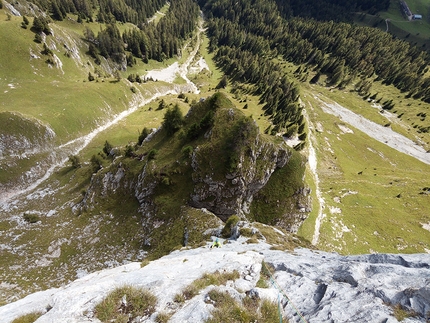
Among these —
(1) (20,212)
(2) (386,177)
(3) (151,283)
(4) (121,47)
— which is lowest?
(1) (20,212)

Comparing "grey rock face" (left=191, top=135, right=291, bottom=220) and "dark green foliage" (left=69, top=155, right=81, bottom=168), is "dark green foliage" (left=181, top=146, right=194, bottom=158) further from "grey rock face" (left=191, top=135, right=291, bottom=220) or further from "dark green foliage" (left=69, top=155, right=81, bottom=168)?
"dark green foliage" (left=69, top=155, right=81, bottom=168)

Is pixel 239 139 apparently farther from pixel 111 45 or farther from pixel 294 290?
pixel 111 45

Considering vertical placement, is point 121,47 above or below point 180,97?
above

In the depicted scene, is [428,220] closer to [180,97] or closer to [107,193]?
[107,193]

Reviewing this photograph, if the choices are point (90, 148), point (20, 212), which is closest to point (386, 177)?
point (90, 148)

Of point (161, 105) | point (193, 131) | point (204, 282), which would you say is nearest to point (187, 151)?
point (193, 131)

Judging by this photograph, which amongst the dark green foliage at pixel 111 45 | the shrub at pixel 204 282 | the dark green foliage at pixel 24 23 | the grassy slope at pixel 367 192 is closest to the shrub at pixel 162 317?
the shrub at pixel 204 282
